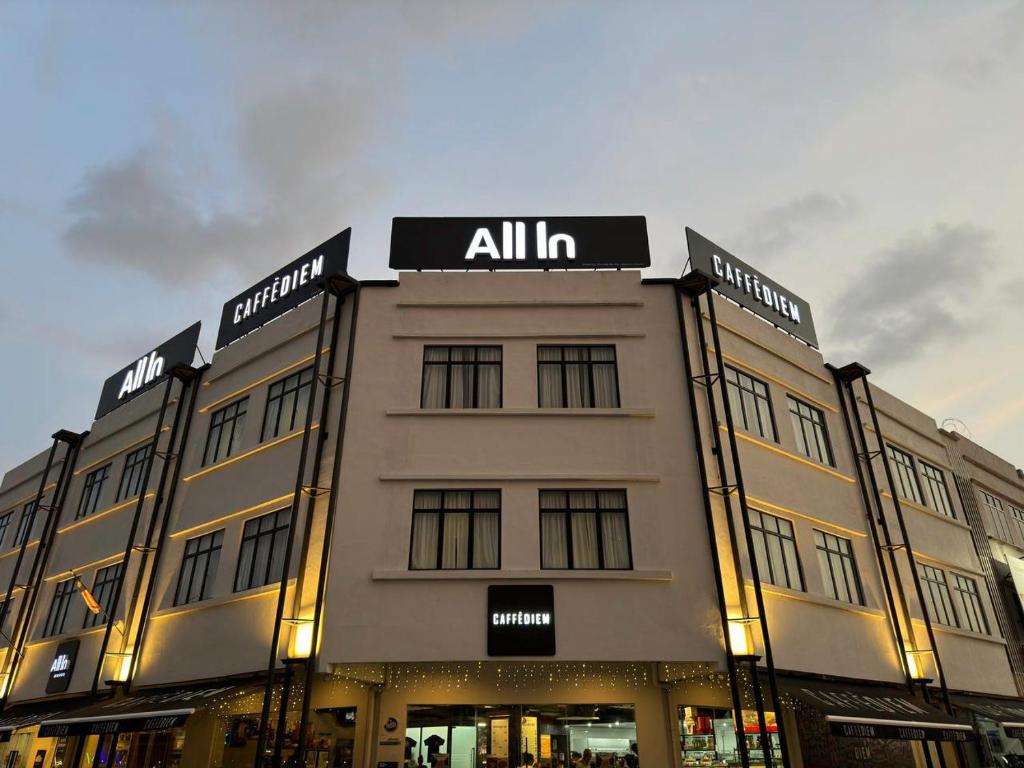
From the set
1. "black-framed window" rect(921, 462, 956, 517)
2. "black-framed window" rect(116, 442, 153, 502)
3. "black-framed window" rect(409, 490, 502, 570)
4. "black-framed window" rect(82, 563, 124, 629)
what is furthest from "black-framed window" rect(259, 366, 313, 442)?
"black-framed window" rect(921, 462, 956, 517)

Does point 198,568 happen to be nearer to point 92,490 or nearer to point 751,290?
point 92,490

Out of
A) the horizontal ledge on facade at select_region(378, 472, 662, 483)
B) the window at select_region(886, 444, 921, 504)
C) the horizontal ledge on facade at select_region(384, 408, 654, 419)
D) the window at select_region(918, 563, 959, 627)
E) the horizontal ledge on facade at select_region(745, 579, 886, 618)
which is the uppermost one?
the window at select_region(886, 444, 921, 504)

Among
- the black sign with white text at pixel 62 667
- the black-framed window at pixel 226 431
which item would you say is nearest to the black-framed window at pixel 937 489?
the black-framed window at pixel 226 431

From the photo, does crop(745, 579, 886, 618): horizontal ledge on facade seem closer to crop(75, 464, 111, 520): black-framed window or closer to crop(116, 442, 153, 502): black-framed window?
crop(116, 442, 153, 502): black-framed window

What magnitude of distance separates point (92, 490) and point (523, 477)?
690 inches

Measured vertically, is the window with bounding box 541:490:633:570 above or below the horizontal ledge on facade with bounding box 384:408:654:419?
below

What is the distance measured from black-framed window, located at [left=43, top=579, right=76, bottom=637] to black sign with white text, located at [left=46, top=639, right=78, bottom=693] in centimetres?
135

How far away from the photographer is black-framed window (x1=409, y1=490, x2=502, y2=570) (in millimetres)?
16047

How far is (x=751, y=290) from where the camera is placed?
70.7 feet

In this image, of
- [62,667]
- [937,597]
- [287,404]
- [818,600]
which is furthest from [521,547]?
[62,667]

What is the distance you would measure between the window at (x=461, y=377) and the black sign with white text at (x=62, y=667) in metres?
13.3

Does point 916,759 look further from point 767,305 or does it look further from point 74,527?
point 74,527

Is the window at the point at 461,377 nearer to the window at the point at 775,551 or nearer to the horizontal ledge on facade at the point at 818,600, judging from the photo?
the window at the point at 775,551

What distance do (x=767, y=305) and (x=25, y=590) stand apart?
26380 millimetres
